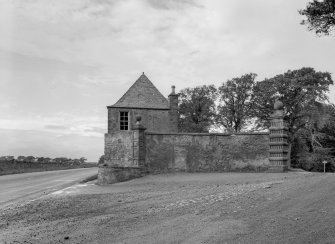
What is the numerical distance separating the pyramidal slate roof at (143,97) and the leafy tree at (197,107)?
77.4 ft

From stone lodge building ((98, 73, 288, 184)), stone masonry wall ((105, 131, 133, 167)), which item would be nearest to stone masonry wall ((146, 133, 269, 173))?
stone lodge building ((98, 73, 288, 184))

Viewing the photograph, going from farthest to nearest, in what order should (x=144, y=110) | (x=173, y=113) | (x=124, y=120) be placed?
(x=173, y=113), (x=144, y=110), (x=124, y=120)

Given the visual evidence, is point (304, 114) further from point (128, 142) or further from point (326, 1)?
point (326, 1)

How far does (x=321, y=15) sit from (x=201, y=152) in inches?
435

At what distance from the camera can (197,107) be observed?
6138 centimetres

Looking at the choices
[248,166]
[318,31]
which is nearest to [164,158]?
[248,166]

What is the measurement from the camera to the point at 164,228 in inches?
359

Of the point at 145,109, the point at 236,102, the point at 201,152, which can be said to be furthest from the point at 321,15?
the point at 236,102

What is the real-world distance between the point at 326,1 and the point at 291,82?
34024 mm

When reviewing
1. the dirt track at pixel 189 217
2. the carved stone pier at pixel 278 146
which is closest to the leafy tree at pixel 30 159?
the carved stone pier at pixel 278 146

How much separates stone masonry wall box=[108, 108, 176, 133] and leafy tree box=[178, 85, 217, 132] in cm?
2419

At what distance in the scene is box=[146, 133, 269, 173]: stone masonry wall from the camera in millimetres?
21312

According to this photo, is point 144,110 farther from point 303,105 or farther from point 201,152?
point 303,105

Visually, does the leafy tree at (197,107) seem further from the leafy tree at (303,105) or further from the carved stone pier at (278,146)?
the carved stone pier at (278,146)
